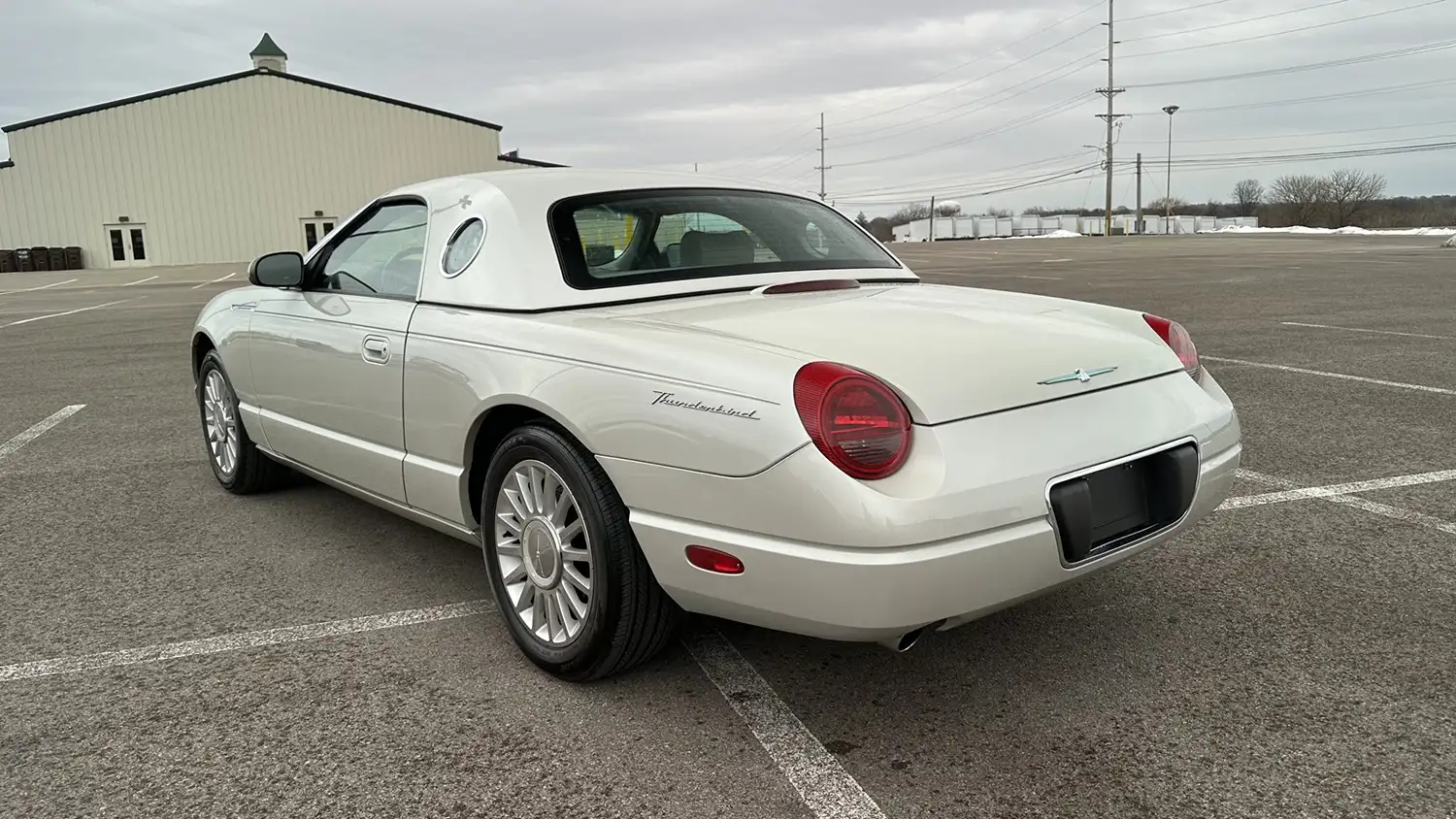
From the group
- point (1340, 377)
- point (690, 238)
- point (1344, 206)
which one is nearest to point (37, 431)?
point (690, 238)

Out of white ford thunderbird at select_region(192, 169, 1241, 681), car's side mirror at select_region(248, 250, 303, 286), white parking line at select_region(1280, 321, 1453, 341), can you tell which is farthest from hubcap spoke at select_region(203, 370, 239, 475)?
white parking line at select_region(1280, 321, 1453, 341)

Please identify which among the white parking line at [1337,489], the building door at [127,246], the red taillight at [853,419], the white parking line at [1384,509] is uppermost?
the building door at [127,246]

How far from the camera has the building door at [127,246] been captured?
41125 mm

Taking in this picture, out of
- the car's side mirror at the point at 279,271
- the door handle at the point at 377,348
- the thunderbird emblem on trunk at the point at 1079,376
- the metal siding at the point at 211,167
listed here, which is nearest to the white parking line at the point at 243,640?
the door handle at the point at 377,348

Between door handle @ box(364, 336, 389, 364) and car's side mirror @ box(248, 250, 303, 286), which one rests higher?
car's side mirror @ box(248, 250, 303, 286)

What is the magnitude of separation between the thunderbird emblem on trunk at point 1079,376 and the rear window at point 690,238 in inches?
47.4

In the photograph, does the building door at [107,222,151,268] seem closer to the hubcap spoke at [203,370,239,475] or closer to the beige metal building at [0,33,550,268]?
the beige metal building at [0,33,550,268]

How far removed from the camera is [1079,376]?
8.42 feet

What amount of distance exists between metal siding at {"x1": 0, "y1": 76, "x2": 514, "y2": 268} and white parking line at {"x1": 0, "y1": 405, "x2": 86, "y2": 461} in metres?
36.8

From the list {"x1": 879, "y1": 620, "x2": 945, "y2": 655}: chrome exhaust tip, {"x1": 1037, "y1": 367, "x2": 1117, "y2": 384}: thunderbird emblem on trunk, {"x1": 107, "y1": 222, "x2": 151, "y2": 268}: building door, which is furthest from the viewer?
{"x1": 107, "y1": 222, "x2": 151, "y2": 268}: building door

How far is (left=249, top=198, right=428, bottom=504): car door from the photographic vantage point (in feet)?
11.2

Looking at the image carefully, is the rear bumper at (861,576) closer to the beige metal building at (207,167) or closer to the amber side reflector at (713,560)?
→ the amber side reflector at (713,560)

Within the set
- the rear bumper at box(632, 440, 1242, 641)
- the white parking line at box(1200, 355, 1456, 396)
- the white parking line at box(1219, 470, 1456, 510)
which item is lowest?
the white parking line at box(1219, 470, 1456, 510)

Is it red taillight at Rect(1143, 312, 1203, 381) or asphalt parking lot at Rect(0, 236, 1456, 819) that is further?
red taillight at Rect(1143, 312, 1203, 381)
